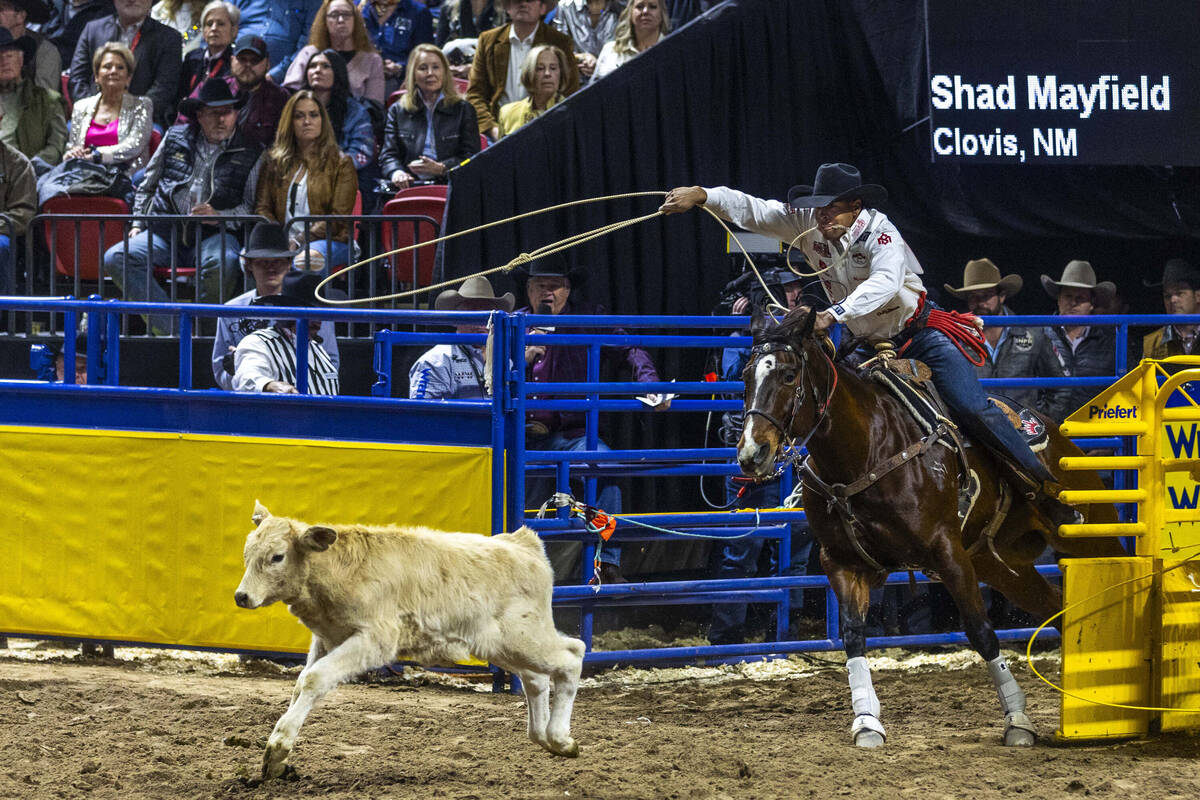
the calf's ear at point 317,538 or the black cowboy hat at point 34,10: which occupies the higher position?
the black cowboy hat at point 34,10

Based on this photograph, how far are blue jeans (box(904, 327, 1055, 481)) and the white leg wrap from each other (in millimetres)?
1122

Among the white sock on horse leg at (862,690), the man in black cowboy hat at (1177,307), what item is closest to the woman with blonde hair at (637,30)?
the man in black cowboy hat at (1177,307)

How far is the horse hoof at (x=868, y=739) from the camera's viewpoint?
20.1 ft

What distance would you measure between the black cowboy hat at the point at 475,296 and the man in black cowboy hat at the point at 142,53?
4152 mm

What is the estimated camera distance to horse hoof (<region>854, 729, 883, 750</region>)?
612 cm

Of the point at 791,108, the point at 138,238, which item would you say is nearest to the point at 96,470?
the point at 138,238

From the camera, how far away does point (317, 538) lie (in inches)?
205

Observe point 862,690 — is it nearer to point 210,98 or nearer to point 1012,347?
point 1012,347

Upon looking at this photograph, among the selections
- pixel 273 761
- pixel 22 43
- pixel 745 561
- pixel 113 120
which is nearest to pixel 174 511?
pixel 273 761

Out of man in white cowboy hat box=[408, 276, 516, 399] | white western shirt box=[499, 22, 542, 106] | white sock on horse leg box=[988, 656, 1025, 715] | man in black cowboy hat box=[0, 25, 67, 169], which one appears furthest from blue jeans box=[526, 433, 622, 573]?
man in black cowboy hat box=[0, 25, 67, 169]

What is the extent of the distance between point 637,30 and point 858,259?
4.68 meters

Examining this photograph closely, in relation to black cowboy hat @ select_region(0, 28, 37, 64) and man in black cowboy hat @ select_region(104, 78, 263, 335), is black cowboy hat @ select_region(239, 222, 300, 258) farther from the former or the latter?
black cowboy hat @ select_region(0, 28, 37, 64)

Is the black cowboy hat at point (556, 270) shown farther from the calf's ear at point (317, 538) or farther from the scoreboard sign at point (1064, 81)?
the calf's ear at point (317, 538)

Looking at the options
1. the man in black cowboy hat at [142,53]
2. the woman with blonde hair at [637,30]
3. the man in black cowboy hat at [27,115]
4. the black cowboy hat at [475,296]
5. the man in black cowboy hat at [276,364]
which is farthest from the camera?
the man in black cowboy hat at [142,53]
